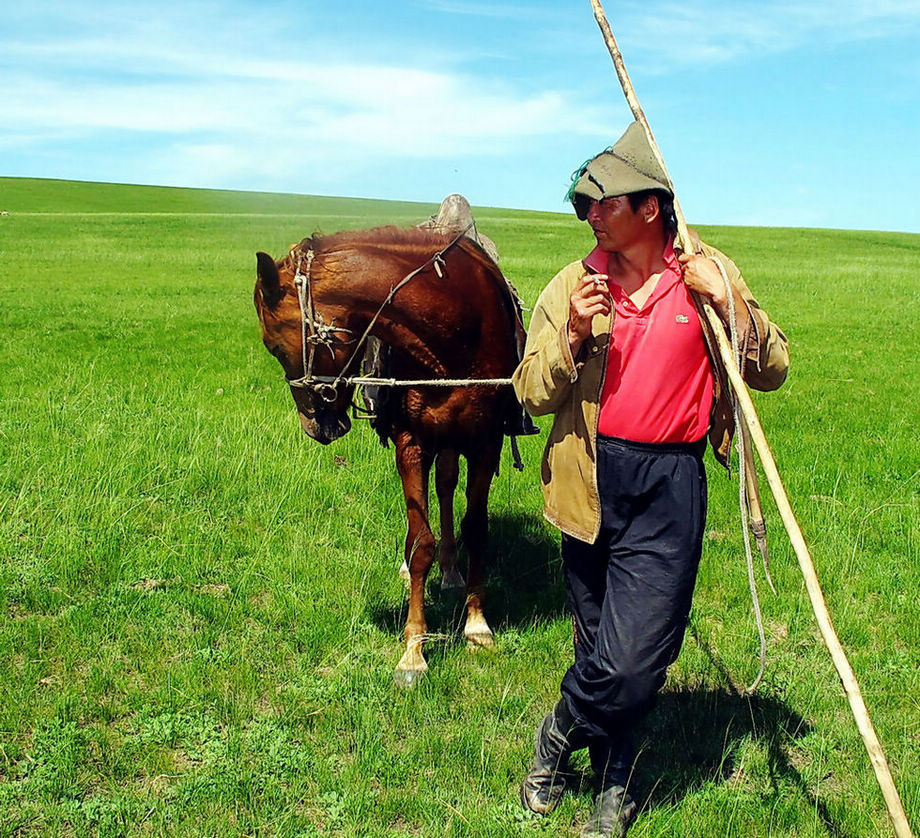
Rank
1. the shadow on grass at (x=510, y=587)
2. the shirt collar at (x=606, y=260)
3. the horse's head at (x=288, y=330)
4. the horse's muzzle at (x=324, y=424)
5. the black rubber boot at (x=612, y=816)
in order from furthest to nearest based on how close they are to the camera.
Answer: the shadow on grass at (x=510, y=587)
the horse's muzzle at (x=324, y=424)
the horse's head at (x=288, y=330)
the black rubber boot at (x=612, y=816)
the shirt collar at (x=606, y=260)

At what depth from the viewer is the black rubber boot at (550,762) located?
3.83 m

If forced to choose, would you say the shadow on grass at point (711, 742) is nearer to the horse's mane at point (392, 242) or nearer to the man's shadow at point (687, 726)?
the man's shadow at point (687, 726)

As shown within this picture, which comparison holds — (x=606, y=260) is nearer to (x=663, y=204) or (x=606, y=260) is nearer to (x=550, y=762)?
(x=663, y=204)

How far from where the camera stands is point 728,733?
4.46 m

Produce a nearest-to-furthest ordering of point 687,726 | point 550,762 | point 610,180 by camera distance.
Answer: point 610,180, point 550,762, point 687,726

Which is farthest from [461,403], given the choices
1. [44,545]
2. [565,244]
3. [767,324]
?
[565,244]

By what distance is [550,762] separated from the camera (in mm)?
3906

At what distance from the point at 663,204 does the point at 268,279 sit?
→ 217 cm

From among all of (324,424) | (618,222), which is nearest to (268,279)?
(324,424)

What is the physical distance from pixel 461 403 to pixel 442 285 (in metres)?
0.67

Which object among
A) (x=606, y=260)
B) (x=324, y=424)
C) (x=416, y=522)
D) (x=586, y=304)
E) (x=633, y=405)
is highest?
(x=606, y=260)

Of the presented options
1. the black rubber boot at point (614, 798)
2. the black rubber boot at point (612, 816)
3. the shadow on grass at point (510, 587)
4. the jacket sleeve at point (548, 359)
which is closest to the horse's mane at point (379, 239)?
the jacket sleeve at point (548, 359)

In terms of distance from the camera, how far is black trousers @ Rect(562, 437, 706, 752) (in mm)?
3498

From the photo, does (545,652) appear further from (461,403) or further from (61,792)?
(61,792)
